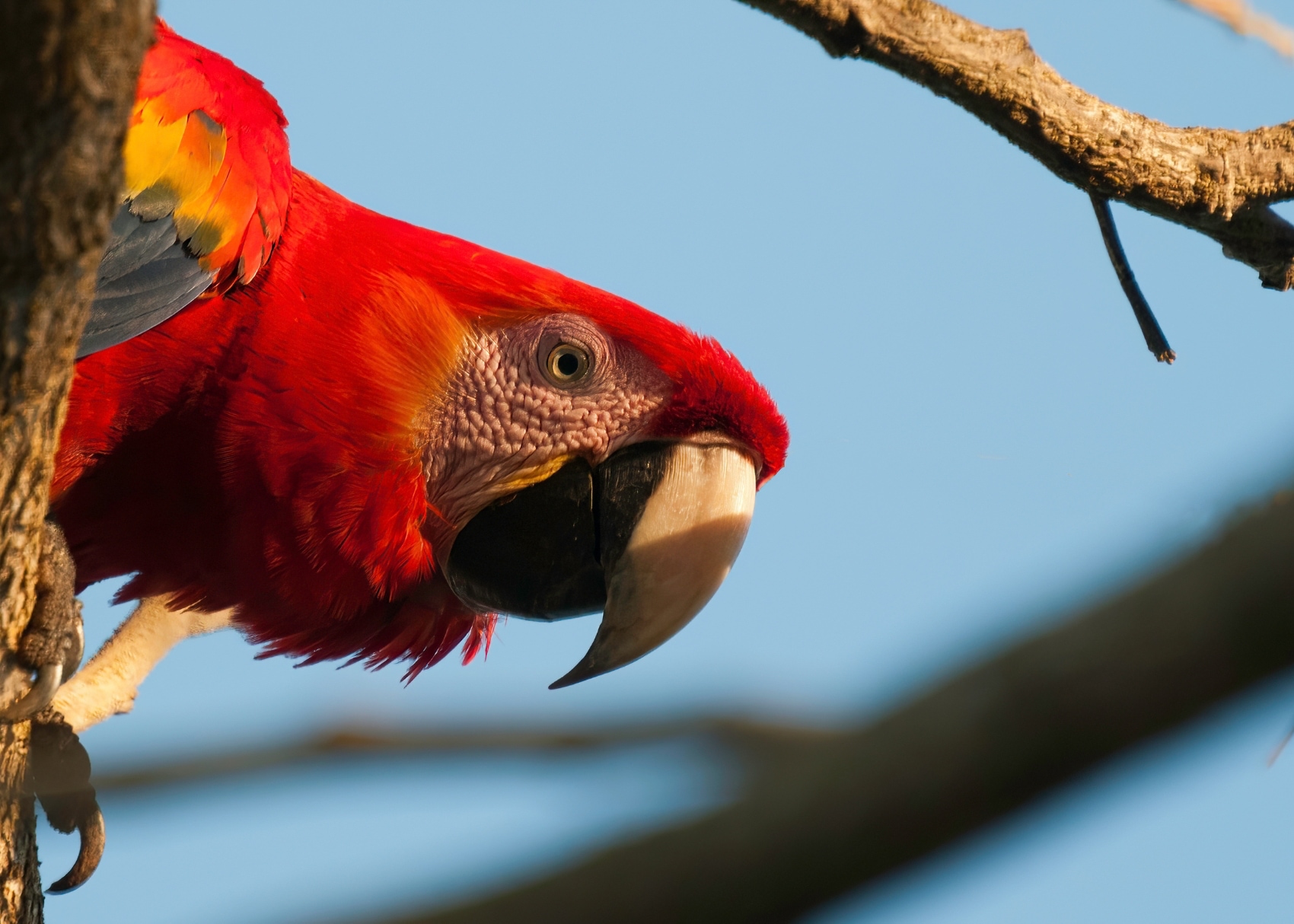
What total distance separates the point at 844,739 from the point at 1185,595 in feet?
0.57

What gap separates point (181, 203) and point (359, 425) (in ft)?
1.92

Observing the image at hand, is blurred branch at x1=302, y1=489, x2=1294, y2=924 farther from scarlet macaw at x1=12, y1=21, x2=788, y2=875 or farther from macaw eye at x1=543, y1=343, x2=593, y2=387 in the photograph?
macaw eye at x1=543, y1=343, x2=593, y2=387

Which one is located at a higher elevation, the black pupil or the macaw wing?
the macaw wing

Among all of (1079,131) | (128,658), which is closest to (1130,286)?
(1079,131)

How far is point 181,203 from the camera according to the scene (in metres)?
2.58

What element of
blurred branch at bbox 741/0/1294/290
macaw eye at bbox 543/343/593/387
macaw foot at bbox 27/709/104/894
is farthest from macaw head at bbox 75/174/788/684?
blurred branch at bbox 741/0/1294/290

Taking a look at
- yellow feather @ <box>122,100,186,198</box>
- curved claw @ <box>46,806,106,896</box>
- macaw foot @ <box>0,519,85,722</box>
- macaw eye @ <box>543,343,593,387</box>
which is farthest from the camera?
macaw eye @ <box>543,343,593,387</box>

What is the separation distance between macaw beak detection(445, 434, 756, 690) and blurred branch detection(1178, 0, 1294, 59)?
4.28 feet

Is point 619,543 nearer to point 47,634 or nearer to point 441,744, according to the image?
point 47,634

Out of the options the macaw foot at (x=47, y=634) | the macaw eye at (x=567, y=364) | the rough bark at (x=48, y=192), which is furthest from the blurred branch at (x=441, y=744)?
the macaw eye at (x=567, y=364)

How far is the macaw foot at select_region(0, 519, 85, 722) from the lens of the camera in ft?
6.65

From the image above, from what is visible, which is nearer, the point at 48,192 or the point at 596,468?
the point at 48,192

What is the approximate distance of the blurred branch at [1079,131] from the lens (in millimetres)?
2379

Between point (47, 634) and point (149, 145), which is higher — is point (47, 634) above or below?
below
